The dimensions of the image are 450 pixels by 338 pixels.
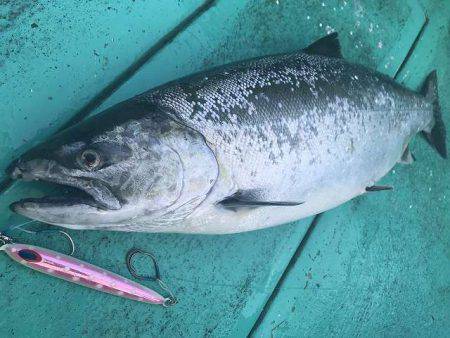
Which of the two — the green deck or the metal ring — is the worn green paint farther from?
the metal ring

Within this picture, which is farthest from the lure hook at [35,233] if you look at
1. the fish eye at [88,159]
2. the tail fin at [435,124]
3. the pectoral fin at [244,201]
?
the tail fin at [435,124]

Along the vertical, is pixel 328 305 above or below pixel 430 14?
below

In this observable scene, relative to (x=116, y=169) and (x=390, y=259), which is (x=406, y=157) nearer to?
(x=390, y=259)

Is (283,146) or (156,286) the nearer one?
(283,146)

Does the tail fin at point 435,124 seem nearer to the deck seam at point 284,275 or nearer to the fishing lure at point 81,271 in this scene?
the deck seam at point 284,275

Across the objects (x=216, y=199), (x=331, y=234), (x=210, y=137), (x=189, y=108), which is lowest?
(x=331, y=234)

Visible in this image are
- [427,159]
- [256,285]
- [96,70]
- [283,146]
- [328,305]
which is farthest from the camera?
[427,159]

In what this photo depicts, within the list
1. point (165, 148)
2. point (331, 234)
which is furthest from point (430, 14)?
point (165, 148)

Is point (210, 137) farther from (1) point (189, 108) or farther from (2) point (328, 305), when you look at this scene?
(2) point (328, 305)
